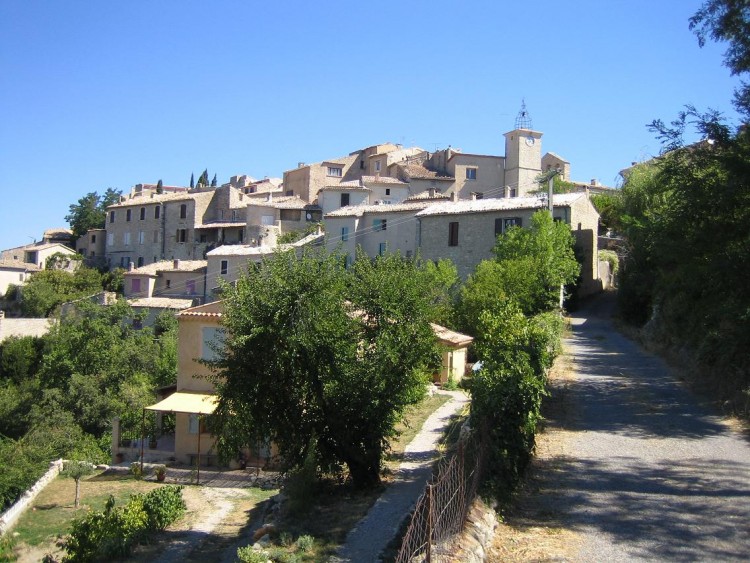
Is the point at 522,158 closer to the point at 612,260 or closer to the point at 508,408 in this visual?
the point at 612,260

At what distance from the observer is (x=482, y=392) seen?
11.8 meters

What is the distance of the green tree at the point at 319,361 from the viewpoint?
1395 centimetres

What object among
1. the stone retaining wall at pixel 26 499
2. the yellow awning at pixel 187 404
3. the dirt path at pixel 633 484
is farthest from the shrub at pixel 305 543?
the stone retaining wall at pixel 26 499

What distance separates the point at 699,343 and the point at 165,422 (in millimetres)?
21902

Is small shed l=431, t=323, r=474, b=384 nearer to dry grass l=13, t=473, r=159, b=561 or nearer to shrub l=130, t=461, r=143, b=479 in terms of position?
shrub l=130, t=461, r=143, b=479

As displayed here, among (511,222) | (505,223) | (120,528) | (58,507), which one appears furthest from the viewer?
(505,223)

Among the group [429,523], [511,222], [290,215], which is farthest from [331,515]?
[290,215]

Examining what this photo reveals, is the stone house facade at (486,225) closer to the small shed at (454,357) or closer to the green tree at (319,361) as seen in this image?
the small shed at (454,357)

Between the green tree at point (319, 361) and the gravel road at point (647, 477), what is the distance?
3.72 metres

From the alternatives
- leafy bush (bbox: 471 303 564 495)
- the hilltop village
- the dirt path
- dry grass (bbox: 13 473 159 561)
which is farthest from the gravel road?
the hilltop village

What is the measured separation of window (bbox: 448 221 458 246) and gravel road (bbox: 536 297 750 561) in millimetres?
27755

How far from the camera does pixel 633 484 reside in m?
11.0

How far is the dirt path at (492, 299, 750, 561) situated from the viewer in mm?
8766

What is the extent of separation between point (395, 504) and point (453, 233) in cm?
3413
